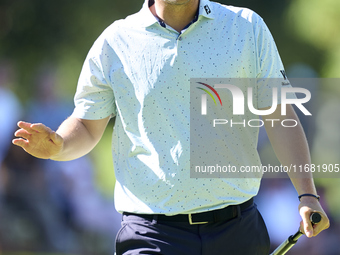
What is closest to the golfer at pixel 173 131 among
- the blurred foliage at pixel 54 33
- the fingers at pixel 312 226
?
the fingers at pixel 312 226

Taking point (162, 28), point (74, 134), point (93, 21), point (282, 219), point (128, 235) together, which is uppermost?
point (93, 21)

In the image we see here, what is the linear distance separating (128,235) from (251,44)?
102 centimetres

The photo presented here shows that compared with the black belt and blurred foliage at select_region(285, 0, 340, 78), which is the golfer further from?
blurred foliage at select_region(285, 0, 340, 78)

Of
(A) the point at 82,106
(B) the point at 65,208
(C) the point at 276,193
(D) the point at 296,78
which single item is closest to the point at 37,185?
(B) the point at 65,208

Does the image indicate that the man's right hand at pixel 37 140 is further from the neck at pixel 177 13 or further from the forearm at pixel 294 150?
the forearm at pixel 294 150

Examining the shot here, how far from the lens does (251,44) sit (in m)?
2.46

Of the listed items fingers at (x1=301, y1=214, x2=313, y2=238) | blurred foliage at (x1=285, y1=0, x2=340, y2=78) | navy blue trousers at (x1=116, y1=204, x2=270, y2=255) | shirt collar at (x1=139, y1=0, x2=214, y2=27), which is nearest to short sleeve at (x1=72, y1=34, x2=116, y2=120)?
shirt collar at (x1=139, y1=0, x2=214, y2=27)

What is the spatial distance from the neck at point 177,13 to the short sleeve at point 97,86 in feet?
0.99

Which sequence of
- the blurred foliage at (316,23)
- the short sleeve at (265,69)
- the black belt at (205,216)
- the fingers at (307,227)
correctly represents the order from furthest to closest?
the blurred foliage at (316,23) → the short sleeve at (265,69) → the black belt at (205,216) → the fingers at (307,227)

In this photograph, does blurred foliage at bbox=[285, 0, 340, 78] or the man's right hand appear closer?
the man's right hand

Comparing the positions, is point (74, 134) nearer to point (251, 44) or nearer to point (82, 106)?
point (82, 106)

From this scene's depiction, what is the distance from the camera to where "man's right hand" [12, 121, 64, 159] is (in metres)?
2.30

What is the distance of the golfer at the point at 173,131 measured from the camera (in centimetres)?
233

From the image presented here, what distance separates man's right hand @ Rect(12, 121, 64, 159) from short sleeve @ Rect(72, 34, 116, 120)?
26 centimetres
